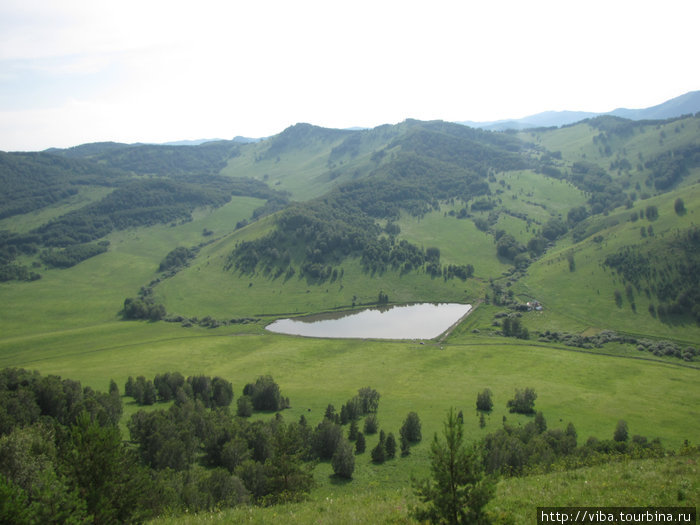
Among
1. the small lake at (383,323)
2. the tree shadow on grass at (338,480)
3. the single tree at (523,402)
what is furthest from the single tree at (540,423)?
the small lake at (383,323)

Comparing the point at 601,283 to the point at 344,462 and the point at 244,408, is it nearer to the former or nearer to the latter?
the point at 344,462

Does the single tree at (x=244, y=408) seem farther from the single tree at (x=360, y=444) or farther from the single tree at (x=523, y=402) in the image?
the single tree at (x=523, y=402)

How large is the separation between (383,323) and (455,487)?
131605 millimetres

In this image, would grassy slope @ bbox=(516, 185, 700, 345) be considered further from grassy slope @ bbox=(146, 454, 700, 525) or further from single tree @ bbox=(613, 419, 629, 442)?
grassy slope @ bbox=(146, 454, 700, 525)

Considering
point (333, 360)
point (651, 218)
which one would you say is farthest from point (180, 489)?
point (651, 218)

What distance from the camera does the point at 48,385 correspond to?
221 feet

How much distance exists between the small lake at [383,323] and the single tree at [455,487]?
116215 millimetres

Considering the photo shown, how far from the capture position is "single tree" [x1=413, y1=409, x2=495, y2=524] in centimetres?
1516

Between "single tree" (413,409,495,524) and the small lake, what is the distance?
11622 cm

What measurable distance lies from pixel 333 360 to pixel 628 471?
91.6 meters

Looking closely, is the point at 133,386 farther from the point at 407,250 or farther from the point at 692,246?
the point at 692,246

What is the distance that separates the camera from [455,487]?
1539cm

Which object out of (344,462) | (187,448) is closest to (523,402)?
(344,462)

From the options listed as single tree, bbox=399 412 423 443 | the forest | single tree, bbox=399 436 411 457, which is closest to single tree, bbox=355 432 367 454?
the forest
